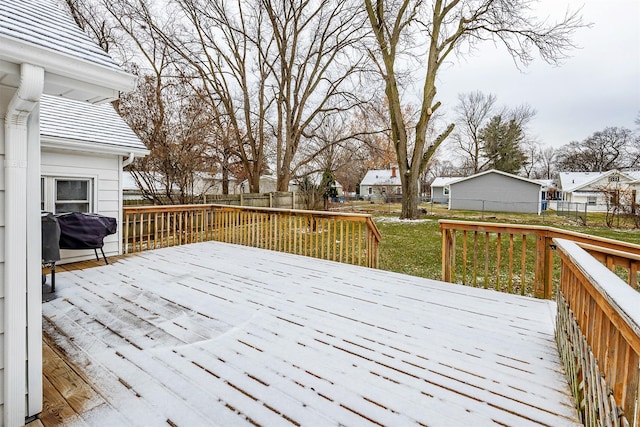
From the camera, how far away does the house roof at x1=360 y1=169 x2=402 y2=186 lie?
35.0 meters

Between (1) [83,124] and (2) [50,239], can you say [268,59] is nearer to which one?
(1) [83,124]

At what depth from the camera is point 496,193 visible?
23.4 metres

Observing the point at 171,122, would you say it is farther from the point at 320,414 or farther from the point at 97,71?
the point at 320,414

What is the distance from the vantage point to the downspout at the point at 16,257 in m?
1.49

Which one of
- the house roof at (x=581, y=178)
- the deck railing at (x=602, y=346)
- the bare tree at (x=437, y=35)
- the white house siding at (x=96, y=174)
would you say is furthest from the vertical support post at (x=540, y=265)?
the house roof at (x=581, y=178)

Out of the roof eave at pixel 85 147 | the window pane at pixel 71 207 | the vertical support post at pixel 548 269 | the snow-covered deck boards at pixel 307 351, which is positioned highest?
the roof eave at pixel 85 147

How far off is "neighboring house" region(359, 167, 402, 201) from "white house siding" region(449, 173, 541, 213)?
8.45 metres

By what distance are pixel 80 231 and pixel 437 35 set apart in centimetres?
1337

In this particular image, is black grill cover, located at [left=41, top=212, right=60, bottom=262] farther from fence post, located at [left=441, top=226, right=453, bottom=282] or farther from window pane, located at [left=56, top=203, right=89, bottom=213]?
fence post, located at [left=441, top=226, right=453, bottom=282]

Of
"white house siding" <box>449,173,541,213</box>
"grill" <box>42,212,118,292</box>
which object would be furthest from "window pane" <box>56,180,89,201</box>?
"white house siding" <box>449,173,541,213</box>

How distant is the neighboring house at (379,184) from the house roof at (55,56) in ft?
99.8

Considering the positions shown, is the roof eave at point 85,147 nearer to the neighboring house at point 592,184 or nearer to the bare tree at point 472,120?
the neighboring house at point 592,184

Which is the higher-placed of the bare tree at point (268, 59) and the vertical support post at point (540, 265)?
the bare tree at point (268, 59)

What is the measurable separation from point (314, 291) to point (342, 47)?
504 inches
